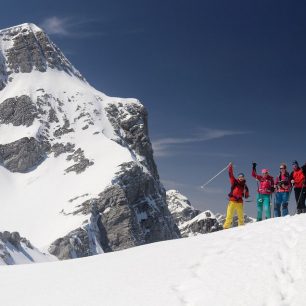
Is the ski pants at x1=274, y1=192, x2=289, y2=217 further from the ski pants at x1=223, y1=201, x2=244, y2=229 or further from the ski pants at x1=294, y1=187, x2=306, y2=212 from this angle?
the ski pants at x1=223, y1=201, x2=244, y2=229

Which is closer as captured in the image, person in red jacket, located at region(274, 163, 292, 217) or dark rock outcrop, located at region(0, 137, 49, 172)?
person in red jacket, located at region(274, 163, 292, 217)

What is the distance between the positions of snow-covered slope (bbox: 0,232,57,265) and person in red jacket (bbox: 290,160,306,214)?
7188 centimetres

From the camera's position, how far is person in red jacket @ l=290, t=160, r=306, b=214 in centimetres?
2109

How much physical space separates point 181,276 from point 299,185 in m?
11.9

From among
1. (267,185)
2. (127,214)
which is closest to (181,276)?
(267,185)

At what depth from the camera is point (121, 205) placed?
15250 cm

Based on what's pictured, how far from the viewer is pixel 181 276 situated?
11109mm

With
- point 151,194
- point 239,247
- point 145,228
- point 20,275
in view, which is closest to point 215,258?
point 239,247

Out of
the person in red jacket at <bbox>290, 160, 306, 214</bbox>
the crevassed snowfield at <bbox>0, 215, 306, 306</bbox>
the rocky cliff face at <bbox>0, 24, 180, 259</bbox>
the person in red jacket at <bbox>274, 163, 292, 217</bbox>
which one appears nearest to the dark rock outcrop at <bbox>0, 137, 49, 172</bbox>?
the rocky cliff face at <bbox>0, 24, 180, 259</bbox>

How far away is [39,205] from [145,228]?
4059cm

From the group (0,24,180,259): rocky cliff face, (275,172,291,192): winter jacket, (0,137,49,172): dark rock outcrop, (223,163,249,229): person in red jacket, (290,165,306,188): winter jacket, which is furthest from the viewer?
(0,137,49,172): dark rock outcrop

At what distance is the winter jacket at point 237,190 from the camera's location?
19.6 metres

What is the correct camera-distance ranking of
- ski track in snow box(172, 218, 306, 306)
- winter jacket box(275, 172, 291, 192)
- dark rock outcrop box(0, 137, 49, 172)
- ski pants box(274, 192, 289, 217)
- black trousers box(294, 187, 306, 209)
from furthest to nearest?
dark rock outcrop box(0, 137, 49, 172) < ski pants box(274, 192, 289, 217) < winter jacket box(275, 172, 291, 192) < black trousers box(294, 187, 306, 209) < ski track in snow box(172, 218, 306, 306)

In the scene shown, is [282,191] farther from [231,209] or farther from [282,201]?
[231,209]
